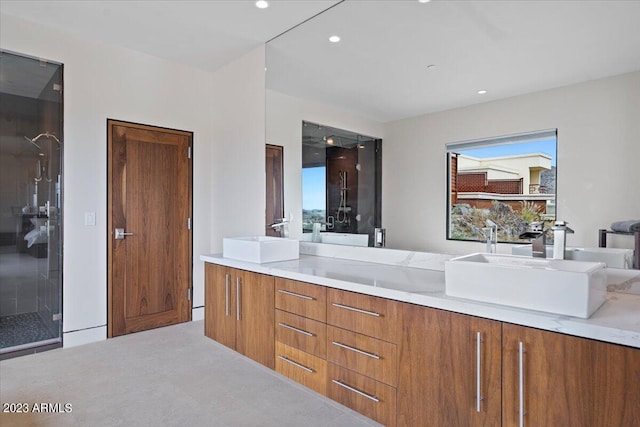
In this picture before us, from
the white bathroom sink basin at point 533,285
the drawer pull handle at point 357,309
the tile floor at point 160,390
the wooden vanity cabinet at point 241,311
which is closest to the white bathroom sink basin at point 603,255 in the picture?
the white bathroom sink basin at point 533,285

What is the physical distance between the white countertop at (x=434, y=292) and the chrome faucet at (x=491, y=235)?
13.0 inches

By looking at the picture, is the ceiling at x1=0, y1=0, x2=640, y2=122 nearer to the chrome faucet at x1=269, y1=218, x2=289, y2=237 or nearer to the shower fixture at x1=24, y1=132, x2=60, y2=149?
the shower fixture at x1=24, y1=132, x2=60, y2=149

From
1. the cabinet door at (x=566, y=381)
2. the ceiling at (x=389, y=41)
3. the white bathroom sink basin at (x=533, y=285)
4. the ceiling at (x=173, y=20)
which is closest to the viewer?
the cabinet door at (x=566, y=381)

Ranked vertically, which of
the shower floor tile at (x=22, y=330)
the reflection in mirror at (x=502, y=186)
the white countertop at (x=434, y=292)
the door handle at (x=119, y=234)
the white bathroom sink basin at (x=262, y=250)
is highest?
the reflection in mirror at (x=502, y=186)

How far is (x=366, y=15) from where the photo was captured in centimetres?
279

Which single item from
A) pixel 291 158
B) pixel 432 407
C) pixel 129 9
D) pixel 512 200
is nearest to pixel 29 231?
pixel 129 9

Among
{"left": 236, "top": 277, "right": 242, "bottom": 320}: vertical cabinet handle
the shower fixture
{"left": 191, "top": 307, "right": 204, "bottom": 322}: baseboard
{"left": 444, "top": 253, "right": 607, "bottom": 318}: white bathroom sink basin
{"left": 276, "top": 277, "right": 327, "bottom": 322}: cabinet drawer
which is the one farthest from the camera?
{"left": 191, "top": 307, "right": 204, "bottom": 322}: baseboard

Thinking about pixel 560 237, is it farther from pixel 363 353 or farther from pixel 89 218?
pixel 89 218

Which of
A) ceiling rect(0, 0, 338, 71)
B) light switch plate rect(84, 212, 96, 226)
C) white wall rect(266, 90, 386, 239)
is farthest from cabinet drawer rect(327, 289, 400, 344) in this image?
light switch plate rect(84, 212, 96, 226)

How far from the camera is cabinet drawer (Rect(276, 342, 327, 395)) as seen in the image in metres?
2.30

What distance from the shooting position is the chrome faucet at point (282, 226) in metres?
3.53

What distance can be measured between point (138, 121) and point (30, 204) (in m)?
1.24

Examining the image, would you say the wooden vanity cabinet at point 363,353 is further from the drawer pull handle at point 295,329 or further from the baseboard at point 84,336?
the baseboard at point 84,336

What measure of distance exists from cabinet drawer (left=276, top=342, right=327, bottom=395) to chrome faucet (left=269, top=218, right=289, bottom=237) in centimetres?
117
